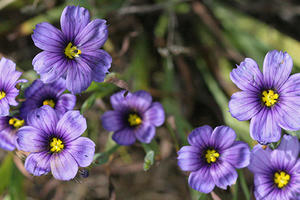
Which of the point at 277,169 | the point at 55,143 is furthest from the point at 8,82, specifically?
the point at 277,169

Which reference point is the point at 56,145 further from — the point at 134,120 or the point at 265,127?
the point at 265,127

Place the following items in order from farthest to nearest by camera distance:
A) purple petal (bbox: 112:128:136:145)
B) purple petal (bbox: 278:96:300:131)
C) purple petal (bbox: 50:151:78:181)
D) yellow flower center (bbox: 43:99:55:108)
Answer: purple petal (bbox: 112:128:136:145)
yellow flower center (bbox: 43:99:55:108)
purple petal (bbox: 278:96:300:131)
purple petal (bbox: 50:151:78:181)

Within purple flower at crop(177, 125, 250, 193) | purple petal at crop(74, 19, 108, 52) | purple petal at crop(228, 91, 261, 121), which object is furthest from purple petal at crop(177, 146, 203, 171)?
purple petal at crop(74, 19, 108, 52)

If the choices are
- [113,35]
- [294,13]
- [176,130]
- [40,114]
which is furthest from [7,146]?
[294,13]

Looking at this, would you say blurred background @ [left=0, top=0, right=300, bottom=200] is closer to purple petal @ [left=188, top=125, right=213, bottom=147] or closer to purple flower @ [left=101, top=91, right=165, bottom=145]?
purple flower @ [left=101, top=91, right=165, bottom=145]

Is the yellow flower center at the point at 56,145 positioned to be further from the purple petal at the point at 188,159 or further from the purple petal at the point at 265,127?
the purple petal at the point at 265,127

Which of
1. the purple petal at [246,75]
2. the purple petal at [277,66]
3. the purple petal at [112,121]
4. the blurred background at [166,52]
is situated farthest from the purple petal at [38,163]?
the purple petal at [277,66]
